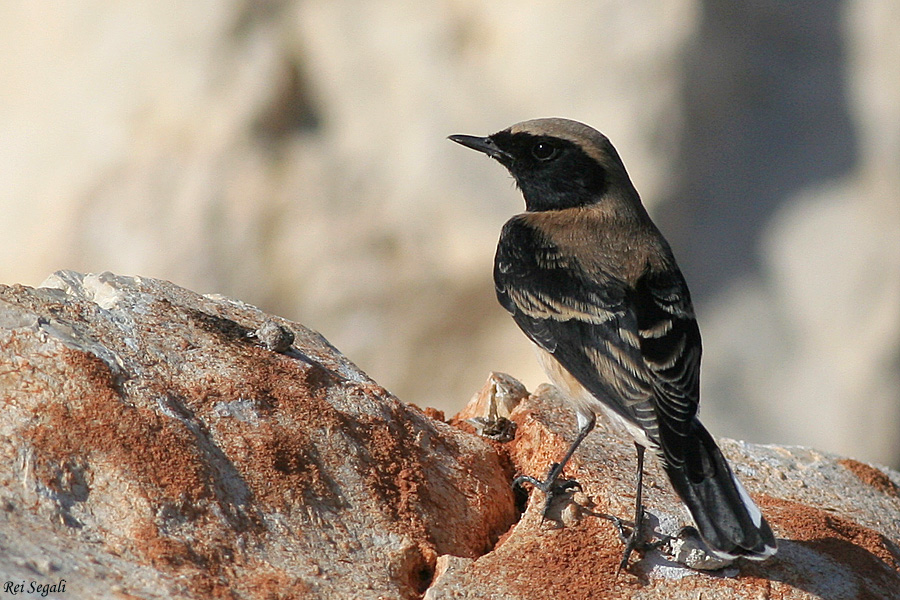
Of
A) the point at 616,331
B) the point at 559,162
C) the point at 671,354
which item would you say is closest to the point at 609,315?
the point at 616,331

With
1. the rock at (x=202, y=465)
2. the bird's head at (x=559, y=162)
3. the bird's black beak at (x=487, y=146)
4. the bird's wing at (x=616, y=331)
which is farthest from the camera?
the bird's black beak at (x=487, y=146)

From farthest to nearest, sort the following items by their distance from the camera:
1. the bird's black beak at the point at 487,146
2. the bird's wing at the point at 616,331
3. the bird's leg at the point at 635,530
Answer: the bird's black beak at the point at 487,146, the bird's wing at the point at 616,331, the bird's leg at the point at 635,530

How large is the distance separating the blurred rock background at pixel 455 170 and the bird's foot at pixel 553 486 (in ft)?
23.5

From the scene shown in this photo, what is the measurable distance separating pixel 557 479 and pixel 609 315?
83 cm

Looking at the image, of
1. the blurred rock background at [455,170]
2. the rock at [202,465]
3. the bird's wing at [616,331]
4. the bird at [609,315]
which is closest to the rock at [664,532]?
the bird at [609,315]

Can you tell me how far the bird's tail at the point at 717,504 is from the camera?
15.1ft

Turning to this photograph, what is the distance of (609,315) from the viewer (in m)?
5.49

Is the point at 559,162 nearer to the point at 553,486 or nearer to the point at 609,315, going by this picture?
the point at 609,315

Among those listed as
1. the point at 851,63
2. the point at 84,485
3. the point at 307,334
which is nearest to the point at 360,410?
the point at 307,334

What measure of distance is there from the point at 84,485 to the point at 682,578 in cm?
250

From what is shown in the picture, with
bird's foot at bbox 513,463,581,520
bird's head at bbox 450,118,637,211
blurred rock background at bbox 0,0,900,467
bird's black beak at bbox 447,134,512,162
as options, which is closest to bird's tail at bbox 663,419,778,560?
bird's foot at bbox 513,463,581,520

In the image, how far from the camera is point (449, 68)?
1288cm

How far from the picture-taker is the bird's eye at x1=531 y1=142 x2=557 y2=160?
6426 millimetres

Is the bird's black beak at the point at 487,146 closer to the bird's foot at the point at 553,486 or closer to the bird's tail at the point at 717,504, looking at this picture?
the bird's foot at the point at 553,486
